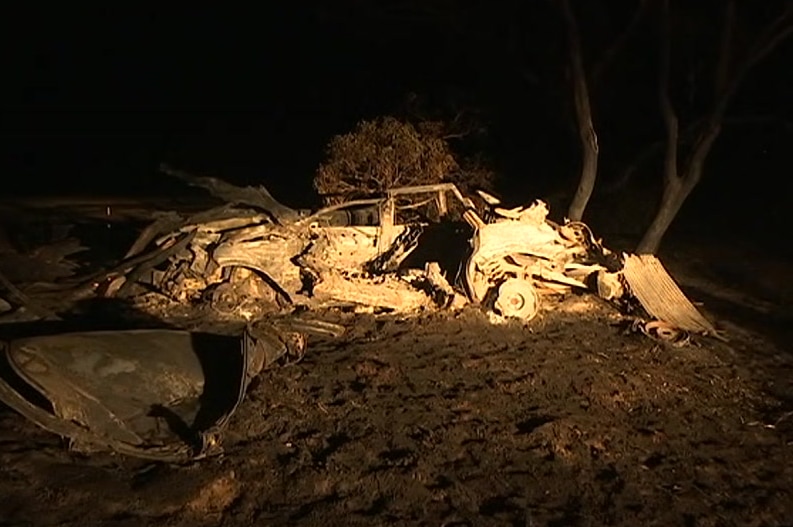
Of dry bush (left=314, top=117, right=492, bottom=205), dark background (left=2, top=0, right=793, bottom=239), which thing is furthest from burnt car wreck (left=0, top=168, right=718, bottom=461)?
dark background (left=2, top=0, right=793, bottom=239)

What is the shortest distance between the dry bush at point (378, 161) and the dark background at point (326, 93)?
1.73m

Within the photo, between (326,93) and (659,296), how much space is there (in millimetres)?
12007

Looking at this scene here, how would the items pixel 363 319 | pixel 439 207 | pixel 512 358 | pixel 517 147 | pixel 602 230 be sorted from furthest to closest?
pixel 517 147
pixel 602 230
pixel 439 207
pixel 363 319
pixel 512 358

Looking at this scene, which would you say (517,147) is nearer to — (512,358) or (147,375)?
(512,358)

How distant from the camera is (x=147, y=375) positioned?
5.97 meters

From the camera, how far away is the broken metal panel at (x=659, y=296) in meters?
8.62

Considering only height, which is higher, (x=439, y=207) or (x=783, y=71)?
(x=783, y=71)

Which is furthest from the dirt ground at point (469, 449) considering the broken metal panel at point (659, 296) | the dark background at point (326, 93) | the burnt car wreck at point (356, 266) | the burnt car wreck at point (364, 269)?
the dark background at point (326, 93)

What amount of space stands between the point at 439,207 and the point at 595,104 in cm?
565

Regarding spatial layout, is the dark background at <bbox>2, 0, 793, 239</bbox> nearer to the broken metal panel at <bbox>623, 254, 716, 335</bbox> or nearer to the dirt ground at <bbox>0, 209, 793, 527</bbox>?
the broken metal panel at <bbox>623, 254, 716, 335</bbox>

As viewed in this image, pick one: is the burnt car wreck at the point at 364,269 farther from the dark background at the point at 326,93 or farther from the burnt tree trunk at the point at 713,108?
the dark background at the point at 326,93

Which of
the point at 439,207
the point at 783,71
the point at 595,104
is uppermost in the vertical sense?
the point at 783,71

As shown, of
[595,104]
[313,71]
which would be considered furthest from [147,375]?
[313,71]

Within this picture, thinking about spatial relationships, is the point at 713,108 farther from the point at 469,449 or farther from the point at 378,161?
the point at 469,449
